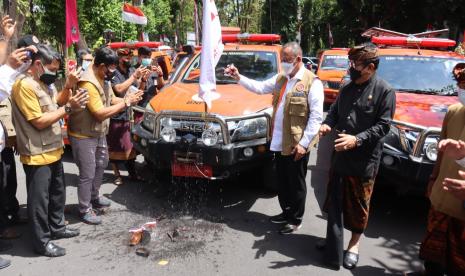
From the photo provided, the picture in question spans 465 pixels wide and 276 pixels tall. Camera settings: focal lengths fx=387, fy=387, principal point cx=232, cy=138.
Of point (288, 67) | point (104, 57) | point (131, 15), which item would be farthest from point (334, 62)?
point (104, 57)

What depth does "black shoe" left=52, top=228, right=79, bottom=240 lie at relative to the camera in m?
3.91

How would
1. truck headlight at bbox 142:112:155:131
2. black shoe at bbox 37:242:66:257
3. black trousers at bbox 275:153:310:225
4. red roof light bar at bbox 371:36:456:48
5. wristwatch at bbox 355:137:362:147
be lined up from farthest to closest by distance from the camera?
red roof light bar at bbox 371:36:456:48 < truck headlight at bbox 142:112:155:131 < black trousers at bbox 275:153:310:225 < black shoe at bbox 37:242:66:257 < wristwatch at bbox 355:137:362:147

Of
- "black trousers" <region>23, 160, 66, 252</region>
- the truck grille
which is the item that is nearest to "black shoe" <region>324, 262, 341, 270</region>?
"black trousers" <region>23, 160, 66, 252</region>

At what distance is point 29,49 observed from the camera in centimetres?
333

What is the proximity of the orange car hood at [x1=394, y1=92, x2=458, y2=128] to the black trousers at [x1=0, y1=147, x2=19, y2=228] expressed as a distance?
13.2ft

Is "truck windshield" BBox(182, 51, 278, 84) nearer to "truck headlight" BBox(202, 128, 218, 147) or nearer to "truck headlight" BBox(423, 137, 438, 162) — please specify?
"truck headlight" BBox(202, 128, 218, 147)

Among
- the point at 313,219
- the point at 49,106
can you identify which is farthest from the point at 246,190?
the point at 49,106

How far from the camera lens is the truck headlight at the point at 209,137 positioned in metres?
4.30

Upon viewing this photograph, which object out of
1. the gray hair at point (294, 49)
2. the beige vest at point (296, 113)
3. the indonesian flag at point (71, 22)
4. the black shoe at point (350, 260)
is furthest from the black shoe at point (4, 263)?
the indonesian flag at point (71, 22)

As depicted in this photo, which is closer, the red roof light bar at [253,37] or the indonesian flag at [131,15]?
the red roof light bar at [253,37]

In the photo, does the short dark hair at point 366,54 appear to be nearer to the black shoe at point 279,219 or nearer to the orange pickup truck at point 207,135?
the orange pickup truck at point 207,135

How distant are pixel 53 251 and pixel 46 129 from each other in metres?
1.14

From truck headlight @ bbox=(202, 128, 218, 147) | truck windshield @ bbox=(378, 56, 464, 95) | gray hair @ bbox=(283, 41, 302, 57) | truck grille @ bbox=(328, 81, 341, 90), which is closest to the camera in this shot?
gray hair @ bbox=(283, 41, 302, 57)

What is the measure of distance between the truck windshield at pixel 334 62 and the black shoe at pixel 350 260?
9.88 m
